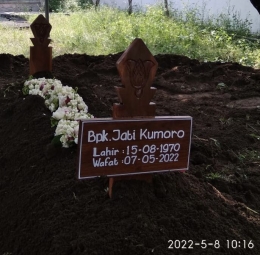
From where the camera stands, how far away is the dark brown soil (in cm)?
214

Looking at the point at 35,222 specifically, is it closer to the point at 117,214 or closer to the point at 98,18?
the point at 117,214

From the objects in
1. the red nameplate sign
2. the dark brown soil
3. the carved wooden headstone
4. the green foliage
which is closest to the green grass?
the carved wooden headstone

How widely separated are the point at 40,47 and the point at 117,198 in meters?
2.69

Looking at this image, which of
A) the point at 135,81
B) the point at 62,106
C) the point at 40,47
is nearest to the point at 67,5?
the point at 40,47

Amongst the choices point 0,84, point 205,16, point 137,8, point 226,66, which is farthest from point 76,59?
point 137,8

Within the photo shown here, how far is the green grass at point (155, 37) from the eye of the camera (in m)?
8.56

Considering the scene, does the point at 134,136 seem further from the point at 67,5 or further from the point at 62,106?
the point at 67,5

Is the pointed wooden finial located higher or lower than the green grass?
higher

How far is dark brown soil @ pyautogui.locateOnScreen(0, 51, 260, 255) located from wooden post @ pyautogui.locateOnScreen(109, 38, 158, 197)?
0.18 metres

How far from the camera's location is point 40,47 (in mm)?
4648

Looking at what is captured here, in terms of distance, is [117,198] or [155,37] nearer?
[117,198]

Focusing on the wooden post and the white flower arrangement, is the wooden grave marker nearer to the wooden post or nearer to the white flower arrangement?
the wooden post

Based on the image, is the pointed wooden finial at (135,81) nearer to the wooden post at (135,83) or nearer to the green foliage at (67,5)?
the wooden post at (135,83)

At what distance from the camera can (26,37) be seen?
9.57 meters
